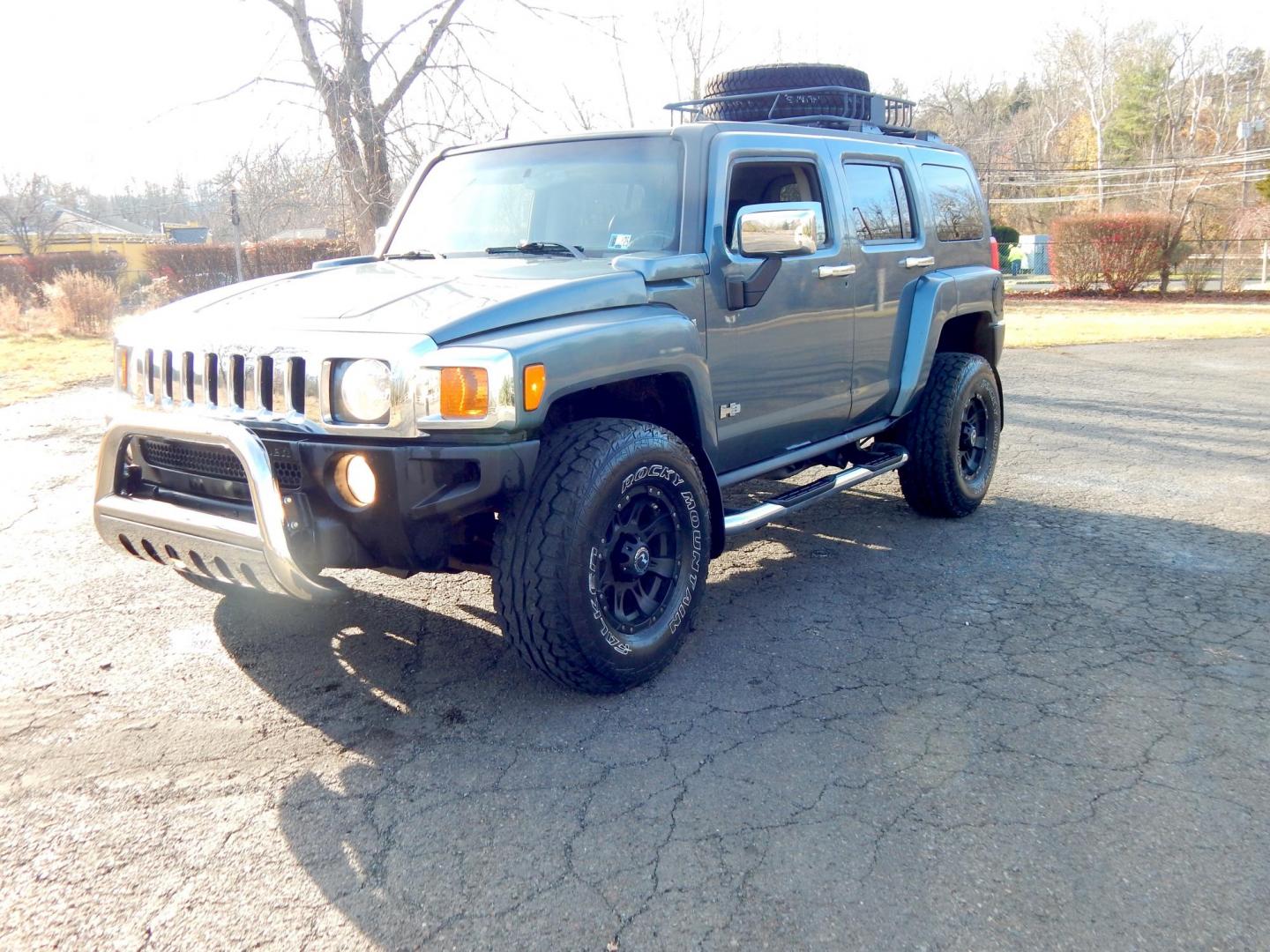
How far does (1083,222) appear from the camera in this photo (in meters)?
Result: 24.2

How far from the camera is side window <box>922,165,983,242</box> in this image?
5816mm

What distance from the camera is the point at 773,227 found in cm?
402

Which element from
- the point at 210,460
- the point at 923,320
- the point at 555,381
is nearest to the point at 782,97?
the point at 923,320

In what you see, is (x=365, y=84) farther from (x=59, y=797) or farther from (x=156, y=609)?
(x=59, y=797)

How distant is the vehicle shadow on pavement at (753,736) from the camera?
2.63m

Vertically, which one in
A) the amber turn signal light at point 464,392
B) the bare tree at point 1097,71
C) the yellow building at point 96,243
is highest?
the bare tree at point 1097,71

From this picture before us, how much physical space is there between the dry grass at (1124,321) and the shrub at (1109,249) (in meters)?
1.14

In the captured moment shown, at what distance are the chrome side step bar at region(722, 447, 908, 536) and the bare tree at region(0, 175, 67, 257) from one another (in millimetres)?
42057

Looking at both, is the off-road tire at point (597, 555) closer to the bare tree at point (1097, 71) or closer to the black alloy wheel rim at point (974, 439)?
the black alloy wheel rim at point (974, 439)

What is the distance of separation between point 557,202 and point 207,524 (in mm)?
2023

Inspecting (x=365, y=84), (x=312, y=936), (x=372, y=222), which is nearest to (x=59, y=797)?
(x=312, y=936)

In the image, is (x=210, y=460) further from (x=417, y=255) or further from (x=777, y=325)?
(x=777, y=325)

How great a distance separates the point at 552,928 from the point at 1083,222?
82.2ft

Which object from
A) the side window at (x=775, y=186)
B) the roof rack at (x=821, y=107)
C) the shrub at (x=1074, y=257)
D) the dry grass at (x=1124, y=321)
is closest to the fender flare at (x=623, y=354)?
the side window at (x=775, y=186)
